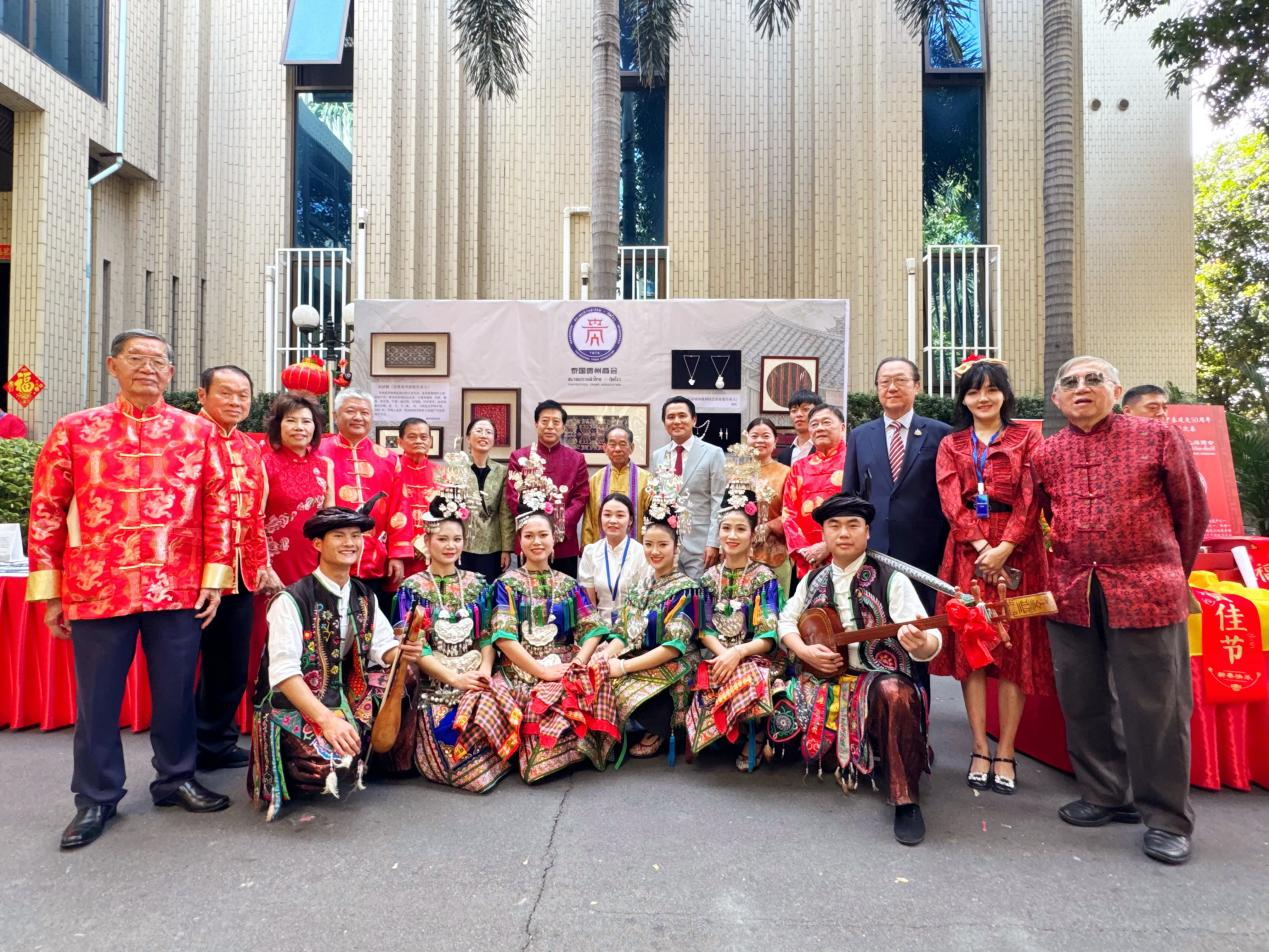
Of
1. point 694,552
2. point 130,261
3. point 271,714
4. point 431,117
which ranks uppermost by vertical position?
point 431,117

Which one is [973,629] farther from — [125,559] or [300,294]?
[300,294]

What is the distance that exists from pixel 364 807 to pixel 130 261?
36.5 feet

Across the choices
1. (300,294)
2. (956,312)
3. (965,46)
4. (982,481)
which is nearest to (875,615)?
(982,481)

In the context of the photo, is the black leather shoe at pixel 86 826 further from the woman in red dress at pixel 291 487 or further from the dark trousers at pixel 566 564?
the dark trousers at pixel 566 564

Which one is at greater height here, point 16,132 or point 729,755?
point 16,132

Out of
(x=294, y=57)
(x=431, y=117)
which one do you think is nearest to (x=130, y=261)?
(x=294, y=57)

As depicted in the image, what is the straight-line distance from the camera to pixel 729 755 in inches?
142

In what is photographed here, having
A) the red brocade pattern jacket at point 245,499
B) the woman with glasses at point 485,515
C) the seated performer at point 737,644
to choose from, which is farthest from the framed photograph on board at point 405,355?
the seated performer at point 737,644

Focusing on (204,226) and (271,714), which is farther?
(204,226)

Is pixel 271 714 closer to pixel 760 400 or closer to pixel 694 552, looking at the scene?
pixel 694 552

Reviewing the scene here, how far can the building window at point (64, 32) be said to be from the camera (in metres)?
9.30

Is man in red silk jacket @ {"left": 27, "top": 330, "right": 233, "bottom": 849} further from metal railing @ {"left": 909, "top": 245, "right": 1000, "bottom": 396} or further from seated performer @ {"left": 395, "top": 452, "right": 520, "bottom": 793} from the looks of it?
metal railing @ {"left": 909, "top": 245, "right": 1000, "bottom": 396}

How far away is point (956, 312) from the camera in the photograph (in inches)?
420

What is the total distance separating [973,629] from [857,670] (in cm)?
68
